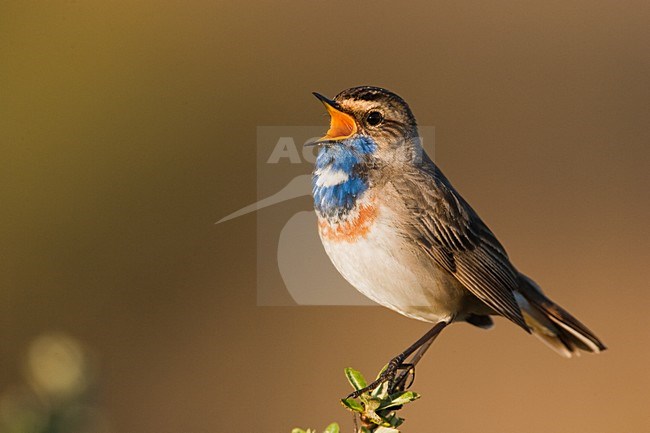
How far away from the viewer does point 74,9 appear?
8.20 m

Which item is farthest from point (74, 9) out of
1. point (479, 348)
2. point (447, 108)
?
point (479, 348)

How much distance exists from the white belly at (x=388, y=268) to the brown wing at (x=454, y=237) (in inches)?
3.4

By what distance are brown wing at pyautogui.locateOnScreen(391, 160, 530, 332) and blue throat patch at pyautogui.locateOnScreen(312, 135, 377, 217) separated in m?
0.16

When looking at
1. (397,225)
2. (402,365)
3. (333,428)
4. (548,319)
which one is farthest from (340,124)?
(333,428)

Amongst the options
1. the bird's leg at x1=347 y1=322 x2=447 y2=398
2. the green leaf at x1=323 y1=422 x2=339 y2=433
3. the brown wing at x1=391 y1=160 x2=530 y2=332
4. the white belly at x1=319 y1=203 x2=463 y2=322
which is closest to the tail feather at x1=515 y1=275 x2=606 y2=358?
the brown wing at x1=391 y1=160 x2=530 y2=332

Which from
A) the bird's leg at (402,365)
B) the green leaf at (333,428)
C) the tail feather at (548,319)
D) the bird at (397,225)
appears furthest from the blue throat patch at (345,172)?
the green leaf at (333,428)

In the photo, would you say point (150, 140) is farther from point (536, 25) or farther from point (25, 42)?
point (536, 25)

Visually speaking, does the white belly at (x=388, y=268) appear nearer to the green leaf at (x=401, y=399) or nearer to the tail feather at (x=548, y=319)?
the tail feather at (x=548, y=319)

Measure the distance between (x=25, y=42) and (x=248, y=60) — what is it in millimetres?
2291

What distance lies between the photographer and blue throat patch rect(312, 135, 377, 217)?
341cm

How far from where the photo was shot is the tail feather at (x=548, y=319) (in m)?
4.05

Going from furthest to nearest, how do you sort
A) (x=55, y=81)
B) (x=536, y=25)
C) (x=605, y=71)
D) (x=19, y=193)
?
(x=536, y=25) < (x=605, y=71) < (x=55, y=81) < (x=19, y=193)

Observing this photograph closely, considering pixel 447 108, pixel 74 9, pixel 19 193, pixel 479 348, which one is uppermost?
pixel 74 9

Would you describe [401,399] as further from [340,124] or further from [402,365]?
[340,124]
